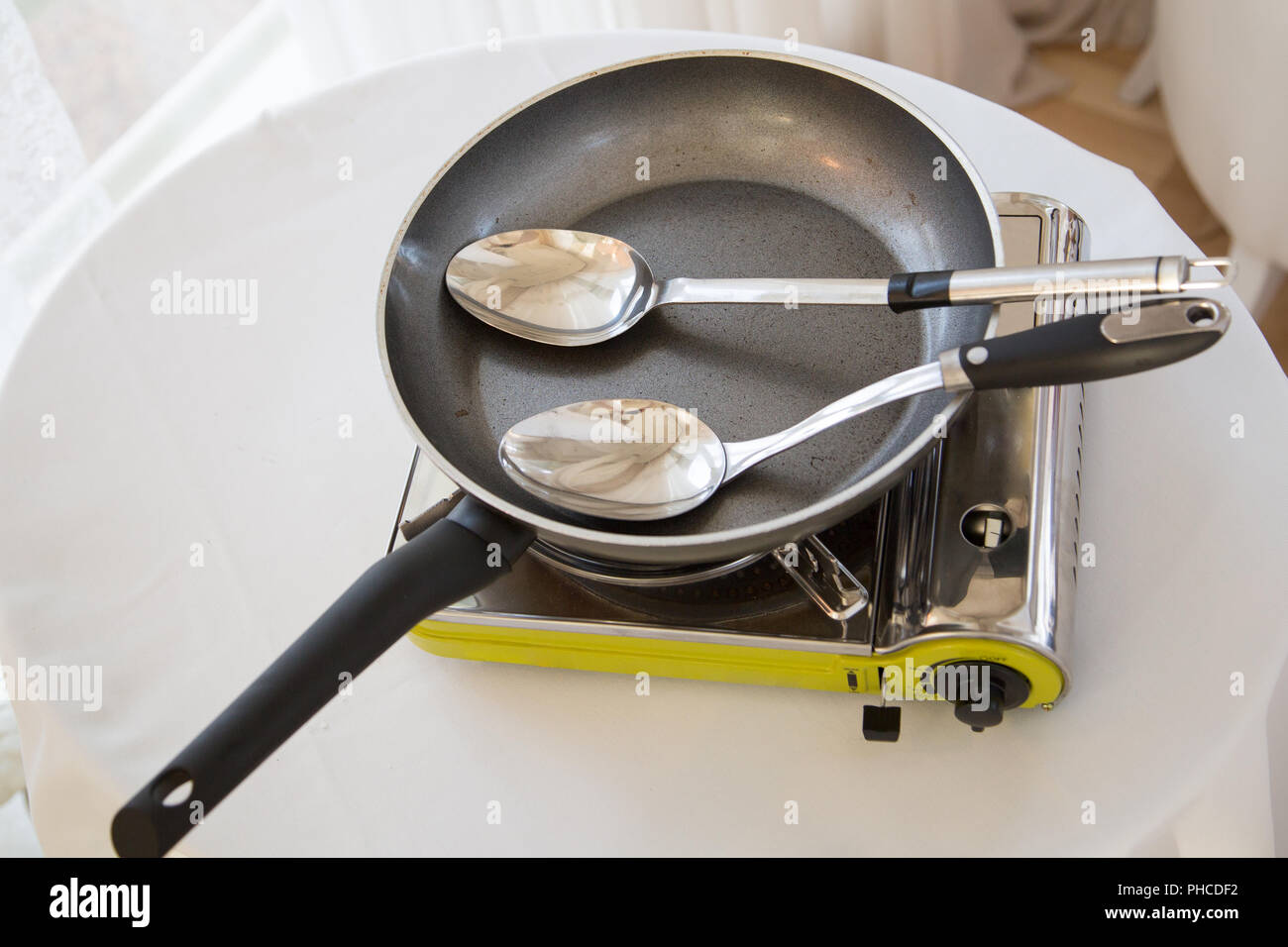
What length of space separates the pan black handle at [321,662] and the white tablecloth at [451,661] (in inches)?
6.3

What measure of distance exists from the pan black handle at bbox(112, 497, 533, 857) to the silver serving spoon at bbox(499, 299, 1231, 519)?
0.05 metres

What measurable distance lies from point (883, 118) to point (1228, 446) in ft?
0.88

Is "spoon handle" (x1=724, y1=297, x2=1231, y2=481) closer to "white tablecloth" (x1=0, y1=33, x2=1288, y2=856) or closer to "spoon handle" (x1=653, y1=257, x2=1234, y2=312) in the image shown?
"spoon handle" (x1=653, y1=257, x2=1234, y2=312)

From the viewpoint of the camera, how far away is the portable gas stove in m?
0.55

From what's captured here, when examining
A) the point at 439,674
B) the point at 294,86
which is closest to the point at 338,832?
the point at 439,674

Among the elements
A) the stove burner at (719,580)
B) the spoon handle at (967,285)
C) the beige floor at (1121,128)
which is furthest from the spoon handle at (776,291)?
the beige floor at (1121,128)

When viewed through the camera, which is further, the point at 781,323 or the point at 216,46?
the point at 216,46

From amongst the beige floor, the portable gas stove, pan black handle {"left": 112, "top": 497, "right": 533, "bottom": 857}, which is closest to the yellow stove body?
the portable gas stove

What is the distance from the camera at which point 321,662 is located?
0.46 metres

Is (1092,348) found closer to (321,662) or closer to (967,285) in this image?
(967,285)

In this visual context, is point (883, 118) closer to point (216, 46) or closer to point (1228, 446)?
point (1228, 446)

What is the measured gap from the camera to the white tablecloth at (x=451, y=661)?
0.58 m

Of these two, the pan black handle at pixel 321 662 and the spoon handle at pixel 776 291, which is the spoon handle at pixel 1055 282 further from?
the pan black handle at pixel 321 662
